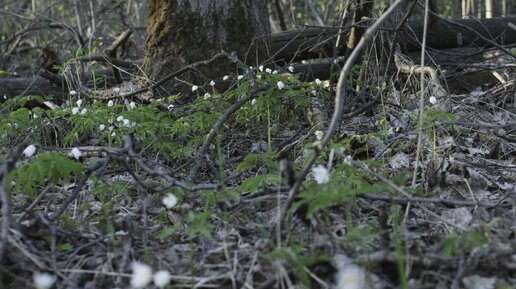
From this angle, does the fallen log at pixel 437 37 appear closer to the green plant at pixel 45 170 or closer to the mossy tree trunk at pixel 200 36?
the mossy tree trunk at pixel 200 36

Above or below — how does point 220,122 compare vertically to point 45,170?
below

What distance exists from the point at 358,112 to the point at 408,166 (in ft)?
3.21

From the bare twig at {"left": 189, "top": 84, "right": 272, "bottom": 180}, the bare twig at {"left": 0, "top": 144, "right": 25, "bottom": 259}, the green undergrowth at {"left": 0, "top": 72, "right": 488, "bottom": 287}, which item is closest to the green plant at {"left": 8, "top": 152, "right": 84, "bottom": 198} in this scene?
the green undergrowth at {"left": 0, "top": 72, "right": 488, "bottom": 287}

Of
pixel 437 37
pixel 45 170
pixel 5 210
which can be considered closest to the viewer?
pixel 5 210

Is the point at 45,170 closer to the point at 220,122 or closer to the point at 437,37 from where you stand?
the point at 220,122

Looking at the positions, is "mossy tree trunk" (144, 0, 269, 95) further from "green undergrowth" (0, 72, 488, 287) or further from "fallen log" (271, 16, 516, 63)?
"fallen log" (271, 16, 516, 63)

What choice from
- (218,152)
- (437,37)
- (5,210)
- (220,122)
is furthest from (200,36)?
(5,210)

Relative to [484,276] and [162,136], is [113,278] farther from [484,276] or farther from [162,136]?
[162,136]

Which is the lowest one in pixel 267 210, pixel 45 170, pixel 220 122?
pixel 267 210

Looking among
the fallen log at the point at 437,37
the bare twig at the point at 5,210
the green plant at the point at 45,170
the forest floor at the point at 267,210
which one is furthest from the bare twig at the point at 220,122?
the fallen log at the point at 437,37

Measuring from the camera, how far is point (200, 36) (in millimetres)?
5367

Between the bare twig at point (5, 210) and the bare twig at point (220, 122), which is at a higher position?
the bare twig at point (5, 210)

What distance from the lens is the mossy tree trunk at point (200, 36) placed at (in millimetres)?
5359

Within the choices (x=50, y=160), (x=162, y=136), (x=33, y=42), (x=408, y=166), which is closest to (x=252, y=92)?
(x=162, y=136)
